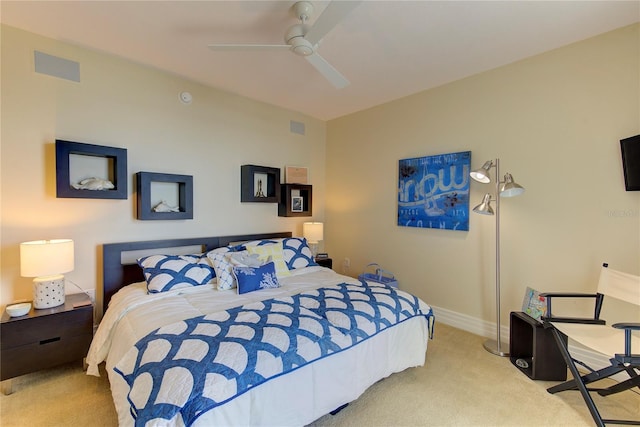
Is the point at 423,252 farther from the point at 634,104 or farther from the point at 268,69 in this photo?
the point at 268,69

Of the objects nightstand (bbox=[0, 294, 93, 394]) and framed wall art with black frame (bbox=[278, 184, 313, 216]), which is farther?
framed wall art with black frame (bbox=[278, 184, 313, 216])

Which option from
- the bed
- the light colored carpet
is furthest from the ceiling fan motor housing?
the light colored carpet

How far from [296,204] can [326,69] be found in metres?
2.29

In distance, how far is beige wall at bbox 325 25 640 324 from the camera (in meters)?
2.27

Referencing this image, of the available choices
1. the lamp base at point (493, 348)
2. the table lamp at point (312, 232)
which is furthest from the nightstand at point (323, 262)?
the lamp base at point (493, 348)

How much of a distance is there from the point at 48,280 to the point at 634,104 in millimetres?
4610

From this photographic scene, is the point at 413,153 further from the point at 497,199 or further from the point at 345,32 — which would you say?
the point at 345,32

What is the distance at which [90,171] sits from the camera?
104 inches

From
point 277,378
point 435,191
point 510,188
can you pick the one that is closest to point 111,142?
point 277,378

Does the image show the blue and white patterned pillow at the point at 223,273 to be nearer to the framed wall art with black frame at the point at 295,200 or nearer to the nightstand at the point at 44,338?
the nightstand at the point at 44,338

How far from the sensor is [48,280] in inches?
86.4

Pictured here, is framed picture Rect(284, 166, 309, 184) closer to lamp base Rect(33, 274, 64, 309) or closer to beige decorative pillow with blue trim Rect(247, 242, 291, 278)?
beige decorative pillow with blue trim Rect(247, 242, 291, 278)

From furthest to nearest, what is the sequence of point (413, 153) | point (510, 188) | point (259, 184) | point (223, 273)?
point (259, 184), point (413, 153), point (223, 273), point (510, 188)

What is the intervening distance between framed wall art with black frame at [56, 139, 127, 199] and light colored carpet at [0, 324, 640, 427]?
1443 mm
